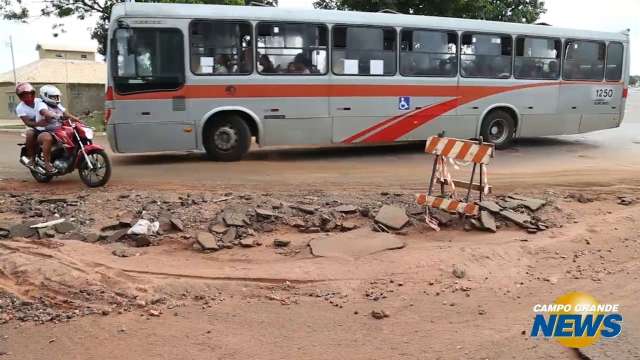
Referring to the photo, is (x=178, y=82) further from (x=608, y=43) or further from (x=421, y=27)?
(x=608, y=43)

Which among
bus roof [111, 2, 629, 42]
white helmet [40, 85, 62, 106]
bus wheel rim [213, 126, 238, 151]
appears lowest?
bus wheel rim [213, 126, 238, 151]

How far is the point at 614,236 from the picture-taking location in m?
5.70

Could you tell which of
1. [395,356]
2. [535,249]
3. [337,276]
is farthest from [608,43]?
[395,356]

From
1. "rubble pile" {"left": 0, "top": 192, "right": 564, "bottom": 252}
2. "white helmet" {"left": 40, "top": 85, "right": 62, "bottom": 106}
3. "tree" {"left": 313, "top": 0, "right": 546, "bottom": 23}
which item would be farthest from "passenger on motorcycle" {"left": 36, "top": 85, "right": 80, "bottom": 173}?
"tree" {"left": 313, "top": 0, "right": 546, "bottom": 23}

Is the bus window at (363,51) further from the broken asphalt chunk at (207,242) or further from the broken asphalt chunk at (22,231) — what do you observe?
the broken asphalt chunk at (22,231)

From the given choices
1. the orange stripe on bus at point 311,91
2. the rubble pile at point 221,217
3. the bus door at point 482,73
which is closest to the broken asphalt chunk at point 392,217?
the rubble pile at point 221,217

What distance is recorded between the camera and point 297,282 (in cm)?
457

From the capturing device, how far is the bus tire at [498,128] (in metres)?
11.9

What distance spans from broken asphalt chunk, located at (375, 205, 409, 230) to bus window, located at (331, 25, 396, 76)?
16.1 feet

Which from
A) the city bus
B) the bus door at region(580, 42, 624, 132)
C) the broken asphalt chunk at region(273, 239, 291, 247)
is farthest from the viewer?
the bus door at region(580, 42, 624, 132)

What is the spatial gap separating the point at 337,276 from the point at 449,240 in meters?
1.51

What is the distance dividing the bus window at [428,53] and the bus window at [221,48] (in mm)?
3172

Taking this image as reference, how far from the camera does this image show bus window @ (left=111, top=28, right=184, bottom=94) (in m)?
9.20

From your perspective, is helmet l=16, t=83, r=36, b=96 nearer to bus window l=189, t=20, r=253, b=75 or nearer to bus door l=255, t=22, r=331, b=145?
bus window l=189, t=20, r=253, b=75
